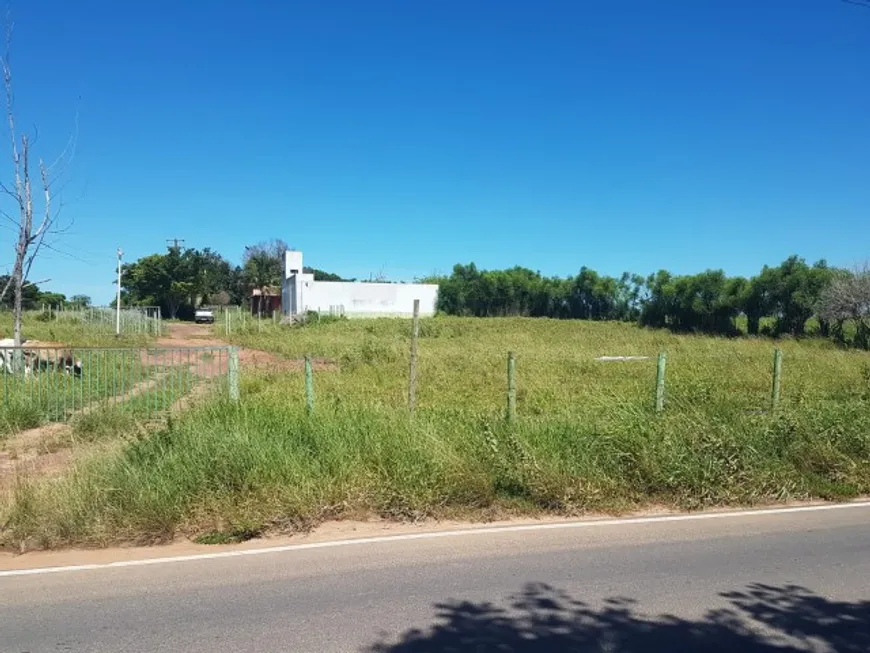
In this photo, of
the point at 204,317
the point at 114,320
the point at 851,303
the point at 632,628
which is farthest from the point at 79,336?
the point at 851,303

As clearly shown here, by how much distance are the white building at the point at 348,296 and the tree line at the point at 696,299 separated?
16.4 ft

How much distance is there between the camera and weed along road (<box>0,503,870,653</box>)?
377 centimetres

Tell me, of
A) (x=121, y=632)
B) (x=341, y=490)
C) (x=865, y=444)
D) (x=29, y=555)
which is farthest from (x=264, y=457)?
(x=865, y=444)

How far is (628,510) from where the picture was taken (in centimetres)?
660

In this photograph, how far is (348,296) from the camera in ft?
211

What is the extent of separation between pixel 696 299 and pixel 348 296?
33256 millimetres

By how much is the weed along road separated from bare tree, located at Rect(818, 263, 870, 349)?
106ft

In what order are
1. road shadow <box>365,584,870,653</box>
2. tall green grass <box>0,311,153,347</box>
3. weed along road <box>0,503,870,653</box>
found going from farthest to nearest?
1. tall green grass <box>0,311,153,347</box>
2. weed along road <box>0,503,870,653</box>
3. road shadow <box>365,584,870,653</box>

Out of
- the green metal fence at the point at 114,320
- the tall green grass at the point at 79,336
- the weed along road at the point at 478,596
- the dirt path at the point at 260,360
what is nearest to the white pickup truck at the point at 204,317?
the green metal fence at the point at 114,320

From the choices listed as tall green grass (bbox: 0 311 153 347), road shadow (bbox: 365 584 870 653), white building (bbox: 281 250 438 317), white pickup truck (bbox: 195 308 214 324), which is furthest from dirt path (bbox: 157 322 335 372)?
white pickup truck (bbox: 195 308 214 324)

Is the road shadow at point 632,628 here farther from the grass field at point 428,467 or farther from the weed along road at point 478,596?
the grass field at point 428,467

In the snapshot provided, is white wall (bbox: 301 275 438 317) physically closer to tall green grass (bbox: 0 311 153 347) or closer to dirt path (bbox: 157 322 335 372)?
tall green grass (bbox: 0 311 153 347)

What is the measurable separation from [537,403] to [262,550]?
23.1 feet

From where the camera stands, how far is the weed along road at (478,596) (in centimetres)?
377
